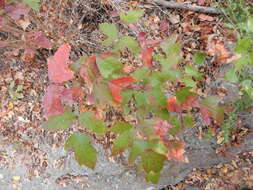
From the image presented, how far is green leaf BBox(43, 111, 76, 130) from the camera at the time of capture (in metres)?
1.25

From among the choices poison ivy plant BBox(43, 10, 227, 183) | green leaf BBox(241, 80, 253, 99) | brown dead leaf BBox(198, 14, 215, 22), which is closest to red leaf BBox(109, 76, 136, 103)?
poison ivy plant BBox(43, 10, 227, 183)

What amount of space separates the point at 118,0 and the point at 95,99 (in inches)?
A: 52.7

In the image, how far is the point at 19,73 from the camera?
98.8 inches

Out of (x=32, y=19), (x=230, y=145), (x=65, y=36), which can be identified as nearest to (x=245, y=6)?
(x=230, y=145)

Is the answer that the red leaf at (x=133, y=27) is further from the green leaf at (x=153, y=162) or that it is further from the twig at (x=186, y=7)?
the green leaf at (x=153, y=162)

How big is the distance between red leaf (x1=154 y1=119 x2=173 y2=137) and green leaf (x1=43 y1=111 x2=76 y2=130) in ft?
1.11

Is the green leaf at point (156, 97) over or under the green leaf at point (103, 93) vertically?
under

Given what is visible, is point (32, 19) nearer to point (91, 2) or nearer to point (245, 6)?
point (91, 2)

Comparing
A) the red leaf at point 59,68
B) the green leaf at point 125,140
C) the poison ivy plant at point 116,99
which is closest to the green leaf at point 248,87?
the poison ivy plant at point 116,99

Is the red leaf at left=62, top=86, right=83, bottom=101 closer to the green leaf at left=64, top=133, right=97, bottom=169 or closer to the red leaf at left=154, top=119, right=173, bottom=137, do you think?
the green leaf at left=64, top=133, right=97, bottom=169

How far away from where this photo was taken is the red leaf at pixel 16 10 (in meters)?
1.76

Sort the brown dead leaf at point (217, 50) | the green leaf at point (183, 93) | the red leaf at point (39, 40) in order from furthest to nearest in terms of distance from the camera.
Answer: the brown dead leaf at point (217, 50)
the red leaf at point (39, 40)
the green leaf at point (183, 93)

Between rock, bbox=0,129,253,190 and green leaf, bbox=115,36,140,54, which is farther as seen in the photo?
rock, bbox=0,129,253,190

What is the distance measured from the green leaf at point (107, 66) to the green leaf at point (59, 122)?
0.68 ft
